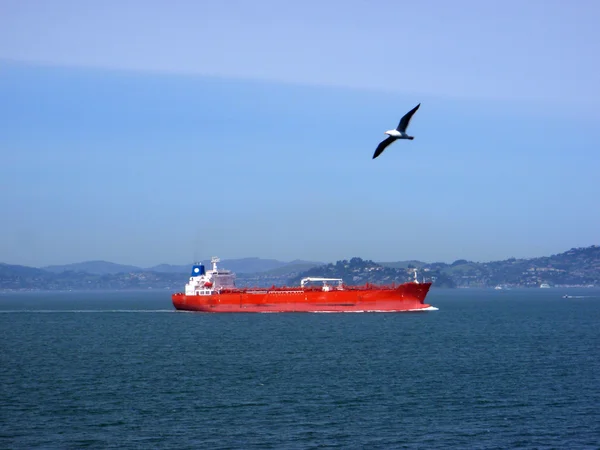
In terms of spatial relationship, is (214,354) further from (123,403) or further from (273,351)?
(123,403)

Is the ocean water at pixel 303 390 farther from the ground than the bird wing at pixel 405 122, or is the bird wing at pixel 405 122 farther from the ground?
the bird wing at pixel 405 122

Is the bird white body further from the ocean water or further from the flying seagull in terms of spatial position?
the ocean water

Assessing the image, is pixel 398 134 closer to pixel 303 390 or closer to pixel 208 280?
pixel 303 390

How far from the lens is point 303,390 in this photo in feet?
133

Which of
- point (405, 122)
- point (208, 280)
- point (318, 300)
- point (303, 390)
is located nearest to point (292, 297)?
point (318, 300)

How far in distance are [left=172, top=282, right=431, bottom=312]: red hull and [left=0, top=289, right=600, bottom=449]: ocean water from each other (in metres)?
20.7

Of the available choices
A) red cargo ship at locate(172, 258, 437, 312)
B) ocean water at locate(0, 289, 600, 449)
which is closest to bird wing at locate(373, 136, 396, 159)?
ocean water at locate(0, 289, 600, 449)

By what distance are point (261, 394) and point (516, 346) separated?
2884 cm

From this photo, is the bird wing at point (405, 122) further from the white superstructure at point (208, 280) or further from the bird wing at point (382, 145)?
the white superstructure at point (208, 280)

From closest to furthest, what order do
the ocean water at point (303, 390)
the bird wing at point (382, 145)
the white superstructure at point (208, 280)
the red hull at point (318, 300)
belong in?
the bird wing at point (382, 145) → the ocean water at point (303, 390) → the red hull at point (318, 300) → the white superstructure at point (208, 280)

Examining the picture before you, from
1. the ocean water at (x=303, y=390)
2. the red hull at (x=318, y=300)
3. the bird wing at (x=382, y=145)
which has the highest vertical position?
the bird wing at (x=382, y=145)

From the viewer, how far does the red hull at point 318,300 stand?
9669cm

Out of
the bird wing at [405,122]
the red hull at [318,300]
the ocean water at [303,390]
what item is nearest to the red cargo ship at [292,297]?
the red hull at [318,300]

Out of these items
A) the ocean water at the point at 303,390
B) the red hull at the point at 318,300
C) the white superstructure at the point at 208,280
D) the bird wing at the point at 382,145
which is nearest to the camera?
the bird wing at the point at 382,145
